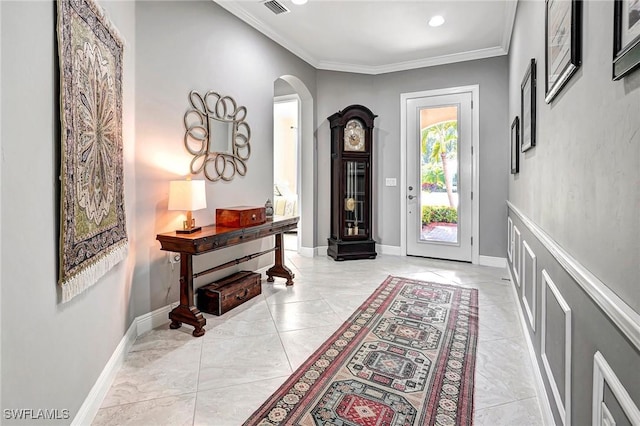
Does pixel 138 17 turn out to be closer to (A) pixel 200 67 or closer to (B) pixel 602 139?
(A) pixel 200 67

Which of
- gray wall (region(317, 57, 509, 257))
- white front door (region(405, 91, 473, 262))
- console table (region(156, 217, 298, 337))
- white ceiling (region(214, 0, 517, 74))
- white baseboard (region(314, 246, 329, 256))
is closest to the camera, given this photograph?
console table (region(156, 217, 298, 337))

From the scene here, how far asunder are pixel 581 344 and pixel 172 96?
2.93 meters

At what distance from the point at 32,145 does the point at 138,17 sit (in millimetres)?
1734

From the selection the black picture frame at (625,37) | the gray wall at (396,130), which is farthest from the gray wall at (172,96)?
the black picture frame at (625,37)

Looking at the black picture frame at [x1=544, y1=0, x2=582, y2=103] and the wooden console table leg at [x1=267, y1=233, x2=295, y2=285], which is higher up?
the black picture frame at [x1=544, y1=0, x2=582, y2=103]

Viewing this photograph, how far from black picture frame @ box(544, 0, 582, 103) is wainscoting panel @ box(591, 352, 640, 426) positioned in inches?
37.8

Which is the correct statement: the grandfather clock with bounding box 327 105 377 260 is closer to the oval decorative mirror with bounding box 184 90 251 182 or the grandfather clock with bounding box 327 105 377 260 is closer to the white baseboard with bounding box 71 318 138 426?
the oval decorative mirror with bounding box 184 90 251 182

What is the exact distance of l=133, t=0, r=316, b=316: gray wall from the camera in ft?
8.27

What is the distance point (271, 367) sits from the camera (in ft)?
6.75

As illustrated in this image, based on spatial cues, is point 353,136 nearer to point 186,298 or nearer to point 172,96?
point 172,96

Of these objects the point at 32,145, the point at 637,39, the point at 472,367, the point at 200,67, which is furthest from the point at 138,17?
the point at 472,367

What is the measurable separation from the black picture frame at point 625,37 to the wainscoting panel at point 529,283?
1.46 m

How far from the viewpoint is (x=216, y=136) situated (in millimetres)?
3213

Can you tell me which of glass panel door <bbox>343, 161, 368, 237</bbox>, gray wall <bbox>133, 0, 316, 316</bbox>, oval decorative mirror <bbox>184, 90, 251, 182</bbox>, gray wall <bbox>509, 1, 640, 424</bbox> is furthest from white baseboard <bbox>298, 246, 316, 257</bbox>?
gray wall <bbox>509, 1, 640, 424</bbox>
